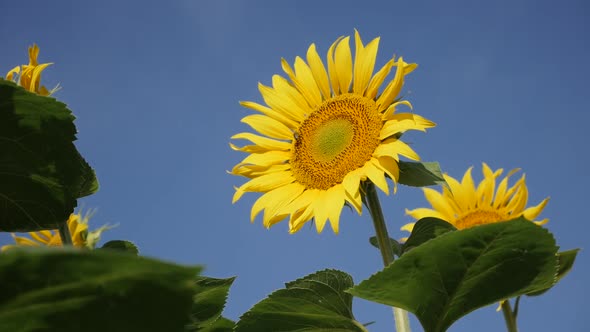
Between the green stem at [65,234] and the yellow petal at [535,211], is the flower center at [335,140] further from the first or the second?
the yellow petal at [535,211]

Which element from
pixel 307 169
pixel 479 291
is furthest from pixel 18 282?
pixel 307 169

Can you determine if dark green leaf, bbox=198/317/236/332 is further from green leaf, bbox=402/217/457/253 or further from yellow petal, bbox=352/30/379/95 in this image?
yellow petal, bbox=352/30/379/95

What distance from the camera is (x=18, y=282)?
70cm

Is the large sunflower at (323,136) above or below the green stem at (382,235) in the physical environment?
above

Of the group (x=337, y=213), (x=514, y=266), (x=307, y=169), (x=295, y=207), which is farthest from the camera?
(x=307, y=169)

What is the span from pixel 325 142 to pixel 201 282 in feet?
4.43

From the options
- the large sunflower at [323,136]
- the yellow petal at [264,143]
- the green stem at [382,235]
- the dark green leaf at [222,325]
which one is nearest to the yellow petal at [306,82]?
the large sunflower at [323,136]

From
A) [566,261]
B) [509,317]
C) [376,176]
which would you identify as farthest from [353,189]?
[509,317]

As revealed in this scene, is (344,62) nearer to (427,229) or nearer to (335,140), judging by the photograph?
(335,140)

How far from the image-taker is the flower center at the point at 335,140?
311 cm

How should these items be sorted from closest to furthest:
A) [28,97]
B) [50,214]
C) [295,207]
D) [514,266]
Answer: [28,97], [514,266], [50,214], [295,207]

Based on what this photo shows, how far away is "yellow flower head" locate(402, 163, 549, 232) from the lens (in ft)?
15.7

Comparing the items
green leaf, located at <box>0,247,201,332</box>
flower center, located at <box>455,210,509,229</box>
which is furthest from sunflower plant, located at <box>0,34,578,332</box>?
flower center, located at <box>455,210,509,229</box>

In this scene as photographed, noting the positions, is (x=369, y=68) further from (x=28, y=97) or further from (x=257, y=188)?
(x=28, y=97)
